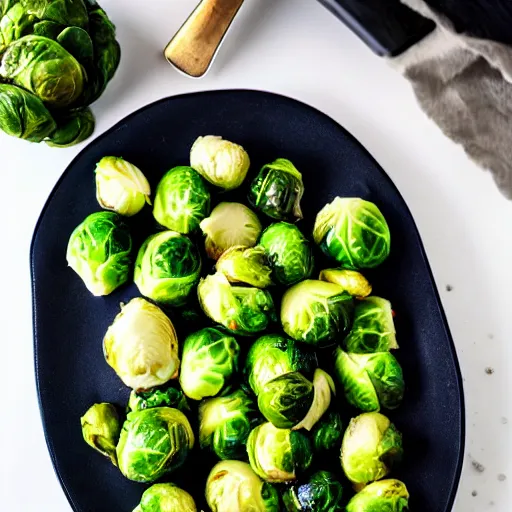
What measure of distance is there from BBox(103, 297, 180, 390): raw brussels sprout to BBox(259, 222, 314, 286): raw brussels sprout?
0.79 feet

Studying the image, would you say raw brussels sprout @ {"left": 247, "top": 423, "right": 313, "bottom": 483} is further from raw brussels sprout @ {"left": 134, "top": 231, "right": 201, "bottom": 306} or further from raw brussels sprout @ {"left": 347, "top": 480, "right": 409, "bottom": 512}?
raw brussels sprout @ {"left": 134, "top": 231, "right": 201, "bottom": 306}

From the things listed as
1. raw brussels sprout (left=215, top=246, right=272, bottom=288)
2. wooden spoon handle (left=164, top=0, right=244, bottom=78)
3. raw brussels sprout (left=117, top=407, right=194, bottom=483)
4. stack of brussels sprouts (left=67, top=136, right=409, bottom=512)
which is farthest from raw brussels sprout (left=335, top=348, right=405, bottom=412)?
wooden spoon handle (left=164, top=0, right=244, bottom=78)

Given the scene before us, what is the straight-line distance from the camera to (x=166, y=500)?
5.18ft

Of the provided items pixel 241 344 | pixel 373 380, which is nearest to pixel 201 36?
pixel 241 344

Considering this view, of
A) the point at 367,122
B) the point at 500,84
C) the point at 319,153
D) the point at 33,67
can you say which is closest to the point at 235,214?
the point at 319,153

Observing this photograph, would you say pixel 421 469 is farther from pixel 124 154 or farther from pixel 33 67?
pixel 33 67

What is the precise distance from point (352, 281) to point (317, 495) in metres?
0.40

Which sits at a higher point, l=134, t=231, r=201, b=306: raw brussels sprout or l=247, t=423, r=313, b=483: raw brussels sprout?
l=134, t=231, r=201, b=306: raw brussels sprout

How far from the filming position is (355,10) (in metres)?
1.62

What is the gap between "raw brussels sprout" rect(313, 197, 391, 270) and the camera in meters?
1.59

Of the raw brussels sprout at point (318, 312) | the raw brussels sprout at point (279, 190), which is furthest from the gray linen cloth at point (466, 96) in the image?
the raw brussels sprout at point (318, 312)

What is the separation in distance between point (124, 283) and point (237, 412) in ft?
1.12

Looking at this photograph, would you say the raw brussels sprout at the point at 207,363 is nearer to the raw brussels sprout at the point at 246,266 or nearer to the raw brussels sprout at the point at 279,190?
the raw brussels sprout at the point at 246,266

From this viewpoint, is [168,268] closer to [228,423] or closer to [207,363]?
[207,363]
